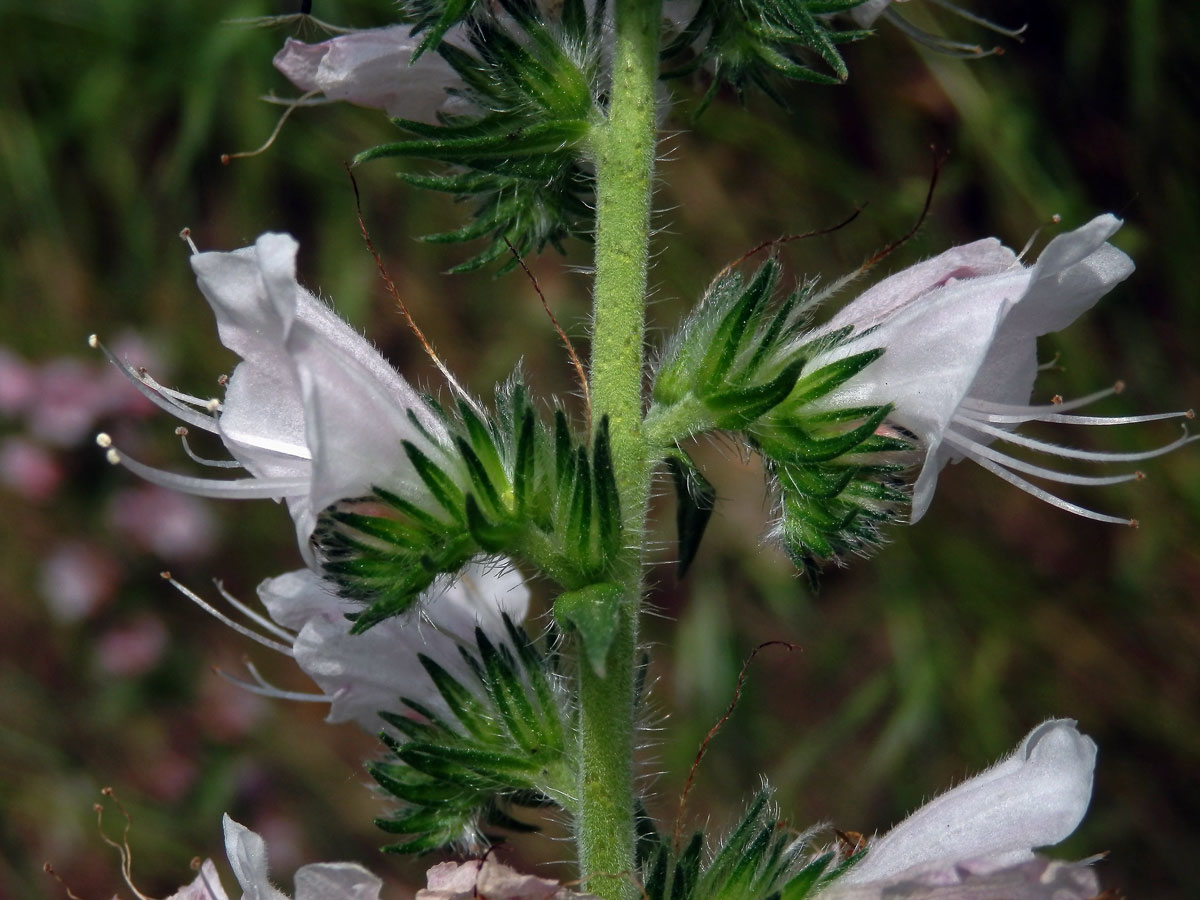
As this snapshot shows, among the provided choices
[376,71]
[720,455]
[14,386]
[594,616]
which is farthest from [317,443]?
[14,386]

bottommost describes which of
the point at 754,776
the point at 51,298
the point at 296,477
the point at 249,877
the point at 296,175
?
the point at 754,776

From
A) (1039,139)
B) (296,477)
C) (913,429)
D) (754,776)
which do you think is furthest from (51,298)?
(913,429)

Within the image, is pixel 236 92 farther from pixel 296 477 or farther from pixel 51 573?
pixel 296 477

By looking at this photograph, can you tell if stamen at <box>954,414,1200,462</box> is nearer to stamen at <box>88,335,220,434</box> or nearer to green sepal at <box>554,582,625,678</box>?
green sepal at <box>554,582,625,678</box>

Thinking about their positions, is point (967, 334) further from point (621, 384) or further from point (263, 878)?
point (263, 878)

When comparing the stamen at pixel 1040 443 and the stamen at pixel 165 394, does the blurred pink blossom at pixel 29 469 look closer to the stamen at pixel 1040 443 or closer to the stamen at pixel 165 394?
the stamen at pixel 165 394

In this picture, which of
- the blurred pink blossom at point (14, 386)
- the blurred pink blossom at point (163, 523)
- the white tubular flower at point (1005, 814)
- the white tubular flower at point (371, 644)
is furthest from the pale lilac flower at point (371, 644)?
the blurred pink blossom at point (14, 386)
